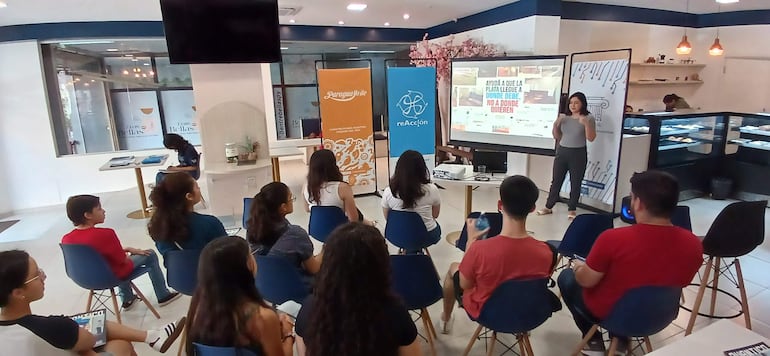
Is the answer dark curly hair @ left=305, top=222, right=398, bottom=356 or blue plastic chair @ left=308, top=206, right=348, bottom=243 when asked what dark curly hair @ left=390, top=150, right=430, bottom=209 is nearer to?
blue plastic chair @ left=308, top=206, right=348, bottom=243

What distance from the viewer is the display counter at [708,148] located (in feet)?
16.3

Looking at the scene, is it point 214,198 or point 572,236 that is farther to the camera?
point 214,198

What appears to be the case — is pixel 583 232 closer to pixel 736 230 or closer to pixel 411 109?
pixel 736 230

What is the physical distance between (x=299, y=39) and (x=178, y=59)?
373 centimetres

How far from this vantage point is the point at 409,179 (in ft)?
10.0

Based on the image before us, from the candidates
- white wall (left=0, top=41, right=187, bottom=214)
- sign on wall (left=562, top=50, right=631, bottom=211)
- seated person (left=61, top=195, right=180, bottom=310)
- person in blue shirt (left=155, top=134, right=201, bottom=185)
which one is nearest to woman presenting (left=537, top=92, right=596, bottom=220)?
sign on wall (left=562, top=50, right=631, bottom=211)

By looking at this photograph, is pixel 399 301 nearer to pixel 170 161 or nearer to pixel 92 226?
pixel 92 226

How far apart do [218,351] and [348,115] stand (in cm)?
434

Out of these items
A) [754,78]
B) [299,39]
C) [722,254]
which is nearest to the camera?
[722,254]

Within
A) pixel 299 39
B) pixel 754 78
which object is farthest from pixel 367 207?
pixel 754 78

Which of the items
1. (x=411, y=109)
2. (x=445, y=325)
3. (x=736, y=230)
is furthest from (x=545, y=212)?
(x=445, y=325)

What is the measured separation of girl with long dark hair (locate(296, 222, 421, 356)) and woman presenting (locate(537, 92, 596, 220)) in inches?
135

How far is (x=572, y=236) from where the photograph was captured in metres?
2.79

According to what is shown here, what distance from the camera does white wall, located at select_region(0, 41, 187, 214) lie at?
6.06 m
